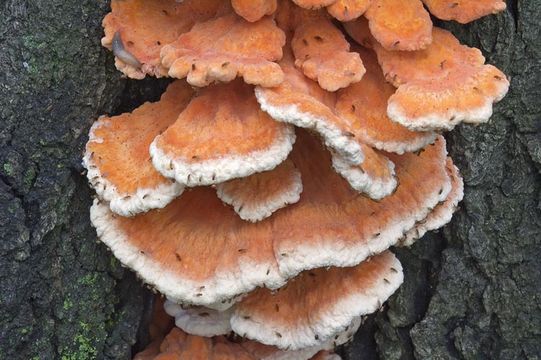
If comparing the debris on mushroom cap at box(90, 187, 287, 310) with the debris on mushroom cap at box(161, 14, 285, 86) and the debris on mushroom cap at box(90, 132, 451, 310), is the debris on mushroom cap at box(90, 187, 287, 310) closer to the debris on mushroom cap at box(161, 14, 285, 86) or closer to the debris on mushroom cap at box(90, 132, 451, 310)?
the debris on mushroom cap at box(90, 132, 451, 310)

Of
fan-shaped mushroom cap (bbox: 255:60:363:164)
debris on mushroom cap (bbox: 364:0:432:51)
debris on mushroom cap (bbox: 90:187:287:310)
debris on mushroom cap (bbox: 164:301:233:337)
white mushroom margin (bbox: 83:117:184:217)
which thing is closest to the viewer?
fan-shaped mushroom cap (bbox: 255:60:363:164)

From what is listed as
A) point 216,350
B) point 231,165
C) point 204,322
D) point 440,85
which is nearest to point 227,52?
point 231,165

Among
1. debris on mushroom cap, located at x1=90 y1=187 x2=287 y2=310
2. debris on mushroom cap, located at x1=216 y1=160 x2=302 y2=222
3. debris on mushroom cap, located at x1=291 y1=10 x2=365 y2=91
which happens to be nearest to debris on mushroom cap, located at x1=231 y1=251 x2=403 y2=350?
debris on mushroom cap, located at x1=90 y1=187 x2=287 y2=310

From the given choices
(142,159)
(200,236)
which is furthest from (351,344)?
(142,159)

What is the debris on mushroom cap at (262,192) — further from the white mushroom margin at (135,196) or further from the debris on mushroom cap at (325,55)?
the debris on mushroom cap at (325,55)

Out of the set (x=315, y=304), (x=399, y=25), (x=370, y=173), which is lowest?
(x=315, y=304)

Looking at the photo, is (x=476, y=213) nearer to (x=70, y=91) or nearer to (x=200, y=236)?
(x=200, y=236)

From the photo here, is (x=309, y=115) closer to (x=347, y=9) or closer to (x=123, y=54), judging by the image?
(x=347, y=9)
